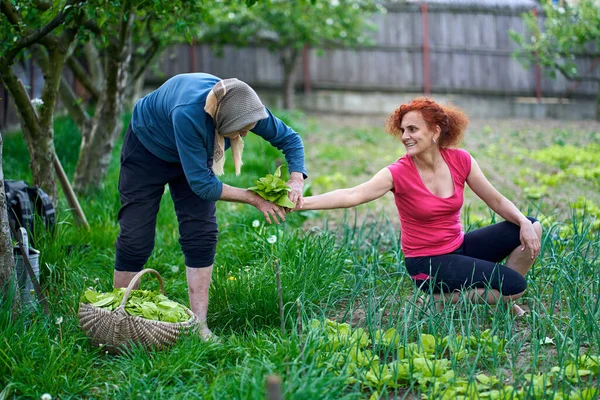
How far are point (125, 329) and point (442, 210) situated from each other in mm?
1766

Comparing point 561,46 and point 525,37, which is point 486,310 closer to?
point 561,46

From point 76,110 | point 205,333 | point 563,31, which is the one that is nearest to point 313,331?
point 205,333

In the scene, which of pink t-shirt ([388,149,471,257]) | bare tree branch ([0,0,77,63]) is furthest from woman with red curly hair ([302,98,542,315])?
bare tree branch ([0,0,77,63])

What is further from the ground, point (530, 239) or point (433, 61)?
point (433, 61)

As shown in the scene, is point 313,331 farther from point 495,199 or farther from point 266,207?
point 495,199

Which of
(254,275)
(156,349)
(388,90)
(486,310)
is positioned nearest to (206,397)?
(156,349)

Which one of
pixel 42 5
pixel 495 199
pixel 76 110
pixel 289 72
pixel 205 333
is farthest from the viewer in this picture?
pixel 289 72

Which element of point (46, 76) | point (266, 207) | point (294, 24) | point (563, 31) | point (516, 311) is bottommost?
point (516, 311)

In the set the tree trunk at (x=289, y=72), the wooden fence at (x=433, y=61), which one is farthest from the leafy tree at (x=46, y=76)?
the wooden fence at (x=433, y=61)

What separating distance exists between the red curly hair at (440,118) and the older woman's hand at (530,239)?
0.60 metres

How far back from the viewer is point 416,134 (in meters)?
3.98

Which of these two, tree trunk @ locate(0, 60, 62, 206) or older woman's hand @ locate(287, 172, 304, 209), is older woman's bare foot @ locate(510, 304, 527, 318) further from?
tree trunk @ locate(0, 60, 62, 206)

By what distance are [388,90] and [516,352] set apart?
13.8 meters

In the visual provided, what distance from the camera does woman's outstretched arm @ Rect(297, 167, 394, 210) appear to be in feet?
13.0
